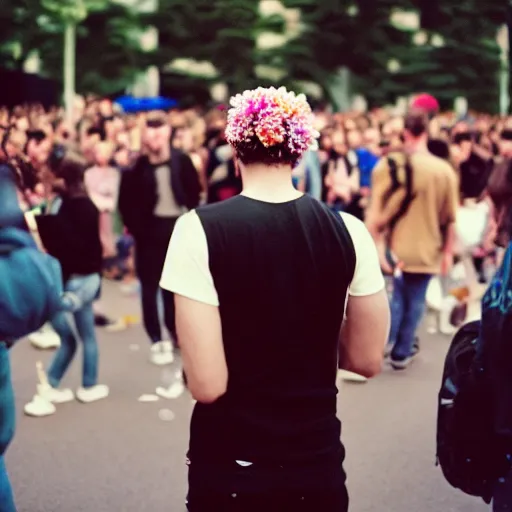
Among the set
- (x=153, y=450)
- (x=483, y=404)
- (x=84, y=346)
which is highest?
(x=483, y=404)

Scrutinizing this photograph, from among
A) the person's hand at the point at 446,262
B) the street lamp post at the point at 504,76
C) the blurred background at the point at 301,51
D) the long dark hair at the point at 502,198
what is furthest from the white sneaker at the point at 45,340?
the street lamp post at the point at 504,76

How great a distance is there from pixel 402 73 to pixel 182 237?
118 feet

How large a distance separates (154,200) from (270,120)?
5443mm

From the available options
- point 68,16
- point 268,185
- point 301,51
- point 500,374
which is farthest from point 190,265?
point 301,51

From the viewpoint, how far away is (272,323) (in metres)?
3.07

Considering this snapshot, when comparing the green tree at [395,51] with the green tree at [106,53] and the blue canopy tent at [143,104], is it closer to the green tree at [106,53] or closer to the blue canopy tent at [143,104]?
the green tree at [106,53]

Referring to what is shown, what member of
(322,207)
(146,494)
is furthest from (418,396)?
(322,207)

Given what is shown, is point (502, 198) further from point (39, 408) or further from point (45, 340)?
point (45, 340)

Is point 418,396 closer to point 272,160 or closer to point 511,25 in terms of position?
point 272,160

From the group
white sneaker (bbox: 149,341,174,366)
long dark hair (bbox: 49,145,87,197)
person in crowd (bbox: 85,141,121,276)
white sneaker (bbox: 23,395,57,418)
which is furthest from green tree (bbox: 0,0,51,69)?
white sneaker (bbox: 23,395,57,418)

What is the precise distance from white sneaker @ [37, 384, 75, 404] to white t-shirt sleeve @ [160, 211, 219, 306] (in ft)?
15.1

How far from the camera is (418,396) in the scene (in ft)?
25.3

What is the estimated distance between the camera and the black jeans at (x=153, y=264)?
8586 mm

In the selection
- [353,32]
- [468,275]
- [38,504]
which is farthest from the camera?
[353,32]
